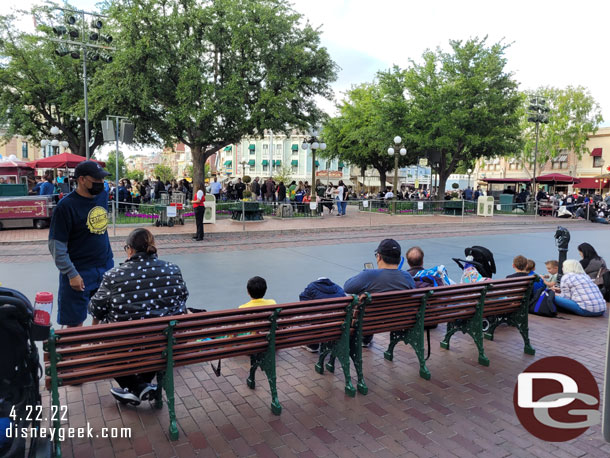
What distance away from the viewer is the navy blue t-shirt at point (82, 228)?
3838mm

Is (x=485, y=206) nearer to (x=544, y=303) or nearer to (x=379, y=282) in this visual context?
(x=544, y=303)

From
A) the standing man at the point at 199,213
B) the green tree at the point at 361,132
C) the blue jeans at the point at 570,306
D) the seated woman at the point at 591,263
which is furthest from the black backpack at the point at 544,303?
the green tree at the point at 361,132

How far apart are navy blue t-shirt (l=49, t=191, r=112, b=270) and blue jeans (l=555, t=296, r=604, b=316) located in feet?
19.3

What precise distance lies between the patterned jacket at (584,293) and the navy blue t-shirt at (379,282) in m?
3.30

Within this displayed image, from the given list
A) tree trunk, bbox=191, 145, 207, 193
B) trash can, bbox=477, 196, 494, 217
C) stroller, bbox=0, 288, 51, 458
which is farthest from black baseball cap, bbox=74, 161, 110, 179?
trash can, bbox=477, 196, 494, 217

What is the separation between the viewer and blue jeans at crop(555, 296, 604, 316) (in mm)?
6259

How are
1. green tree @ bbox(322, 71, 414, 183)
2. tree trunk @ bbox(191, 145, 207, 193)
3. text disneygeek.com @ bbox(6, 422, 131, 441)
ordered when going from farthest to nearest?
green tree @ bbox(322, 71, 414, 183) < tree trunk @ bbox(191, 145, 207, 193) < text disneygeek.com @ bbox(6, 422, 131, 441)

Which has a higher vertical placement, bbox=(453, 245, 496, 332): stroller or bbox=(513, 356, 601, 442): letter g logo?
bbox=(453, 245, 496, 332): stroller

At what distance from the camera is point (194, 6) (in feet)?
68.5

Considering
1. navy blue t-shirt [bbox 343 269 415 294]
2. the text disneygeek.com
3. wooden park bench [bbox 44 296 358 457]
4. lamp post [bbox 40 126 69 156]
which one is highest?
lamp post [bbox 40 126 69 156]

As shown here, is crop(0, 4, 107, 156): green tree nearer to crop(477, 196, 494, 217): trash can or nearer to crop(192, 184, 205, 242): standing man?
crop(192, 184, 205, 242): standing man

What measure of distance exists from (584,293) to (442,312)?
308 cm

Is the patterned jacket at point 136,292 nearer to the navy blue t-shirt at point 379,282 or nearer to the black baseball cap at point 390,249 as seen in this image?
the navy blue t-shirt at point 379,282

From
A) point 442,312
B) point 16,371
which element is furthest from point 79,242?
point 442,312
